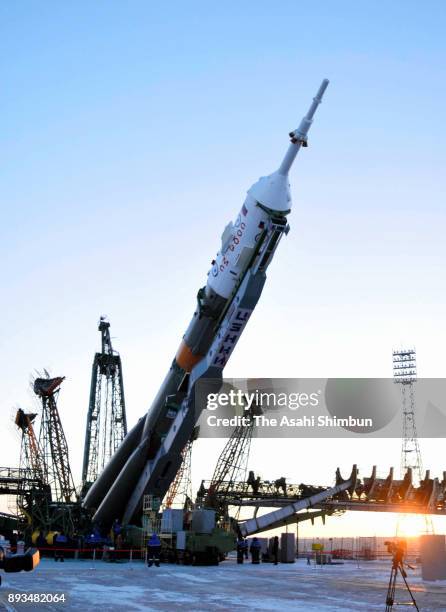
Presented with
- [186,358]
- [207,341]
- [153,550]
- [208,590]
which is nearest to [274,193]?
[207,341]

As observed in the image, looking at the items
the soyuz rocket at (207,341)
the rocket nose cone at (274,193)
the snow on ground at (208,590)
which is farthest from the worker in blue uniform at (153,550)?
the rocket nose cone at (274,193)

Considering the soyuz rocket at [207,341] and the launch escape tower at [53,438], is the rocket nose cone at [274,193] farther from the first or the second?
the launch escape tower at [53,438]

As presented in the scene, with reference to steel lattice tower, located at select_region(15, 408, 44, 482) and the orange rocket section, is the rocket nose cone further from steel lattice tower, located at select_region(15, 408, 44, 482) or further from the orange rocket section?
steel lattice tower, located at select_region(15, 408, 44, 482)

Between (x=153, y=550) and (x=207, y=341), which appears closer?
(x=153, y=550)

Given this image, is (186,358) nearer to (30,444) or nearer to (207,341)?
(207,341)

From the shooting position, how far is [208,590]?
47.4 ft

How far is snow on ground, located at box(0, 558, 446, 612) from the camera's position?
11594mm

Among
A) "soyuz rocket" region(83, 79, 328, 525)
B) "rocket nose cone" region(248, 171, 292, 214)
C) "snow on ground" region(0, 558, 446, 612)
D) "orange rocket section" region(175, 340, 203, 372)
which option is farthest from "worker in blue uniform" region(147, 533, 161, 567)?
"rocket nose cone" region(248, 171, 292, 214)

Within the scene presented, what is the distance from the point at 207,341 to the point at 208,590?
397 inches

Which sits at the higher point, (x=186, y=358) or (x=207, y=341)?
(x=207, y=341)

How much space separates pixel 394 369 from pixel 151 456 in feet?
92.8

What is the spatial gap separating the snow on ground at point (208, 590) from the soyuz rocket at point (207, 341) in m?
5.53

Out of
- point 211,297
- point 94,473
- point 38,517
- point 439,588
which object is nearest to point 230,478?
point 94,473

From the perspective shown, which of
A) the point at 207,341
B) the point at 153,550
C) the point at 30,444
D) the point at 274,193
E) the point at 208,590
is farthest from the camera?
the point at 30,444
